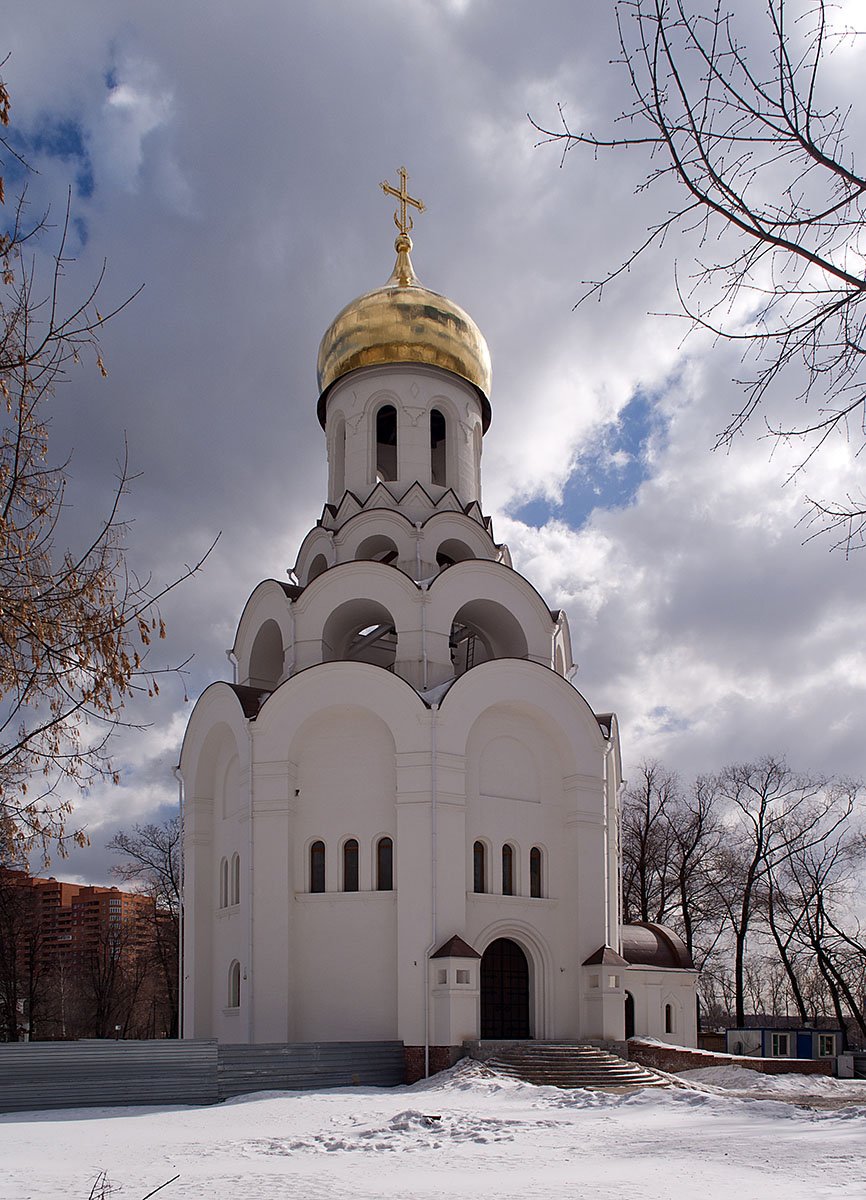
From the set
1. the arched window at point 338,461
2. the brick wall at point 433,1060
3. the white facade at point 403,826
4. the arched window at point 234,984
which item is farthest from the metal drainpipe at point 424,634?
the brick wall at point 433,1060

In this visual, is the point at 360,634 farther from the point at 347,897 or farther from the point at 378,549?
the point at 347,897

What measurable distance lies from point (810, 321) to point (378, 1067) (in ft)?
49.5

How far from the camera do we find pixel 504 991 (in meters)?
19.5

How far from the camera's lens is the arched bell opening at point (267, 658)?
23.3 meters

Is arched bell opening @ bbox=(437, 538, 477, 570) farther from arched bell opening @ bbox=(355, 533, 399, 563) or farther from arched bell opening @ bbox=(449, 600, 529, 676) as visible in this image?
arched bell opening @ bbox=(449, 600, 529, 676)

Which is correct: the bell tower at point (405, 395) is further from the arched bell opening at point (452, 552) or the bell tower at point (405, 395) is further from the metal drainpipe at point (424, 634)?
the metal drainpipe at point (424, 634)

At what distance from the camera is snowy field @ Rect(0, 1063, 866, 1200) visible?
8375 millimetres

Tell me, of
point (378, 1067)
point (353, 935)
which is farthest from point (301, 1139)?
point (353, 935)

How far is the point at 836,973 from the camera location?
3011 cm

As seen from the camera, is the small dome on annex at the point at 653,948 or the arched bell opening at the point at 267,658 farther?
the small dome on annex at the point at 653,948

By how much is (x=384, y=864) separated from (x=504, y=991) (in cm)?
299

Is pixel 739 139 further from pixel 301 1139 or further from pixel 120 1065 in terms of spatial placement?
pixel 120 1065

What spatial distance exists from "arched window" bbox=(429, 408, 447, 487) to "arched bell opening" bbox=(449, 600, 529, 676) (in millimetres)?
3306

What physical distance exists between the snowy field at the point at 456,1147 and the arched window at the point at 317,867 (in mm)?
4211
